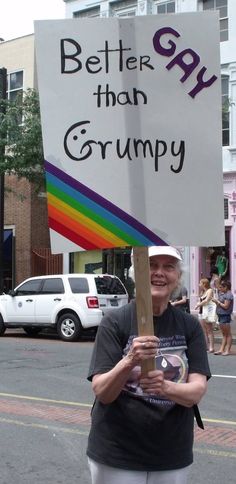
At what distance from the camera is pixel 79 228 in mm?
2621

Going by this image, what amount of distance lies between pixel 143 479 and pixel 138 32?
5.97 feet

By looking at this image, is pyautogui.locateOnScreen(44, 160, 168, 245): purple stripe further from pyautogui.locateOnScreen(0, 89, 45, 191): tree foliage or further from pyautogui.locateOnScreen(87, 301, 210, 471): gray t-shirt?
pyautogui.locateOnScreen(0, 89, 45, 191): tree foliage

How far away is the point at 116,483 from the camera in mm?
2545

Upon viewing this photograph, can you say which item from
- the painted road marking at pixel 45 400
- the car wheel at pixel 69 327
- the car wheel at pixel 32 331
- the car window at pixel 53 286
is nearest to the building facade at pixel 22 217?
the car wheel at pixel 32 331

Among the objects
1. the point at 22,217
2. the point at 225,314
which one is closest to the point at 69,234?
the point at 225,314

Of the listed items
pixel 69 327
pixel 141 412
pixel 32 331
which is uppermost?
pixel 141 412

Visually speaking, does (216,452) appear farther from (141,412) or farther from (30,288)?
(30,288)

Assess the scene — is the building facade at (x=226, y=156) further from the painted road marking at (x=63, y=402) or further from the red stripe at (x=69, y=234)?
the red stripe at (x=69, y=234)

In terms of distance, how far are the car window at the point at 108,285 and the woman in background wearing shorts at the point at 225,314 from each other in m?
3.30

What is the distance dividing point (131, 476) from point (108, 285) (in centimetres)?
1352

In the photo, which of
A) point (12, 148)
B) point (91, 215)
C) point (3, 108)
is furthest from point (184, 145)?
point (3, 108)

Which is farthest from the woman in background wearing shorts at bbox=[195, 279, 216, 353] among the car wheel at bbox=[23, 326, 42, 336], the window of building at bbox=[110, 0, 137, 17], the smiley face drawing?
the window of building at bbox=[110, 0, 137, 17]

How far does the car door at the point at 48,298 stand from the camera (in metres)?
16.0

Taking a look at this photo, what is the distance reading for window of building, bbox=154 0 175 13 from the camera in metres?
23.0
